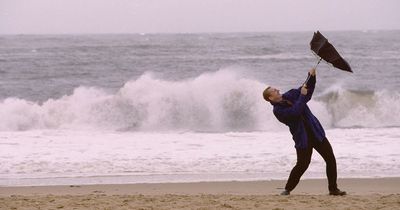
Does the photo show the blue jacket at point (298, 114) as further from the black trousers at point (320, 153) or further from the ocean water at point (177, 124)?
the ocean water at point (177, 124)

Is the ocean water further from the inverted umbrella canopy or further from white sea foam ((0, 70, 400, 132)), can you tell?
the inverted umbrella canopy

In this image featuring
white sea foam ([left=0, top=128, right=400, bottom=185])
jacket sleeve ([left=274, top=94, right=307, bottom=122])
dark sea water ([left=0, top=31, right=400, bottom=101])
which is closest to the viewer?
jacket sleeve ([left=274, top=94, right=307, bottom=122])

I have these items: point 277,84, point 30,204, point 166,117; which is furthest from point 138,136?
point 277,84

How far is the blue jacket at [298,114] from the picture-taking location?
655cm

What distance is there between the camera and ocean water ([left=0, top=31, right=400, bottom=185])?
32.6ft

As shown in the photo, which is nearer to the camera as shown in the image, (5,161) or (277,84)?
(5,161)

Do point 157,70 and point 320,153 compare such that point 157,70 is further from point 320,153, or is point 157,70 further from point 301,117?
point 301,117

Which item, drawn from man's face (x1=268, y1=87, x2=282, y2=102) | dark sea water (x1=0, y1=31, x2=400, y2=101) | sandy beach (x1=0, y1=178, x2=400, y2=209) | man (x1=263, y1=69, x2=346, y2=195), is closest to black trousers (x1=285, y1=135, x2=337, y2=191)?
man (x1=263, y1=69, x2=346, y2=195)

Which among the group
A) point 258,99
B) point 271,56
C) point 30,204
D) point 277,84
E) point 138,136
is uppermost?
point 271,56

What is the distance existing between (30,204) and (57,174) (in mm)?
2695

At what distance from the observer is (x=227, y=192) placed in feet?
26.5

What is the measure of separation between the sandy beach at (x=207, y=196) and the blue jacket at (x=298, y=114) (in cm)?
67

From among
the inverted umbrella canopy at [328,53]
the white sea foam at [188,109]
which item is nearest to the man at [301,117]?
the inverted umbrella canopy at [328,53]

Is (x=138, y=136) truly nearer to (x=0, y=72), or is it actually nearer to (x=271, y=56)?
(x=0, y=72)
